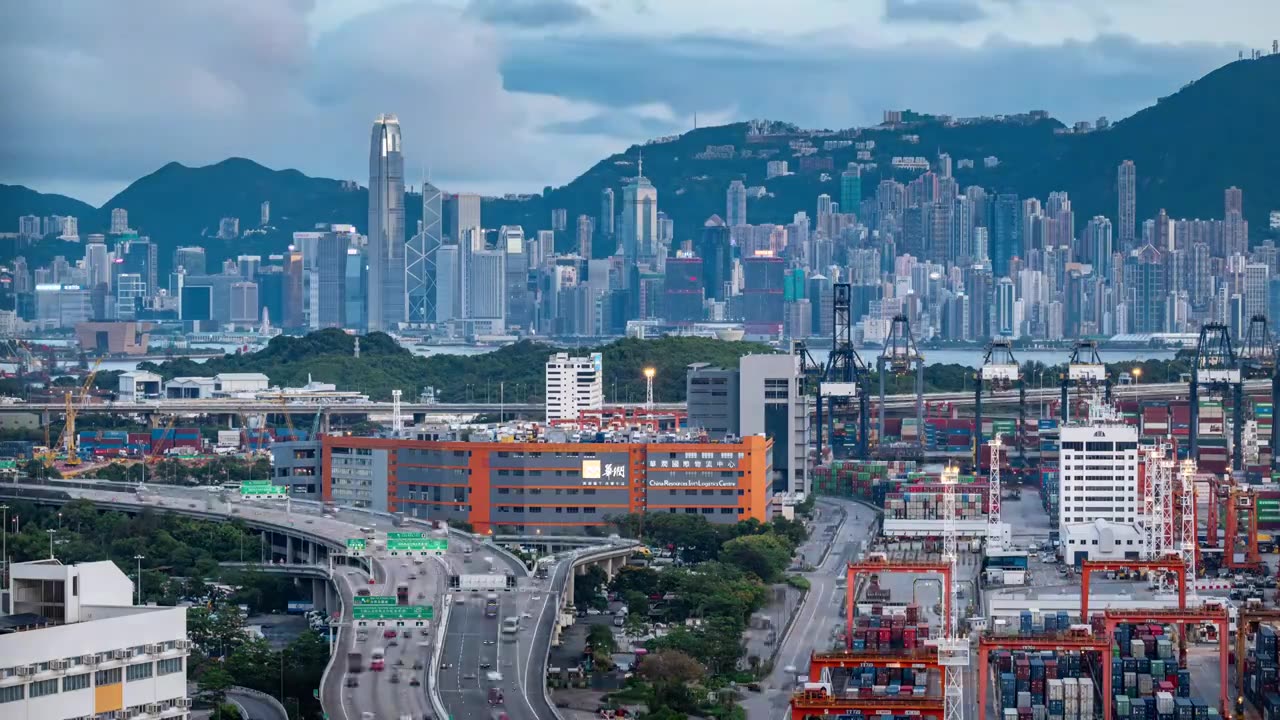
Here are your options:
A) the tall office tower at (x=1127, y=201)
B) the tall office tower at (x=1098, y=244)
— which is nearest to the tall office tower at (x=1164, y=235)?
the tall office tower at (x=1098, y=244)

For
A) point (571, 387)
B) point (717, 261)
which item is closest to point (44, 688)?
point (571, 387)

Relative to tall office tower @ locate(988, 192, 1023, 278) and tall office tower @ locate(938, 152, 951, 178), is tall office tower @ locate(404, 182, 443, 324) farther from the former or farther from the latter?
tall office tower @ locate(988, 192, 1023, 278)

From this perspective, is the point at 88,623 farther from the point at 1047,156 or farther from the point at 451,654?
the point at 1047,156

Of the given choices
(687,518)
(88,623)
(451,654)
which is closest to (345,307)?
(687,518)

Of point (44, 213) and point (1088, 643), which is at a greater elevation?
point (44, 213)

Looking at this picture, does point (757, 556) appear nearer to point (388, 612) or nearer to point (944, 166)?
point (388, 612)
